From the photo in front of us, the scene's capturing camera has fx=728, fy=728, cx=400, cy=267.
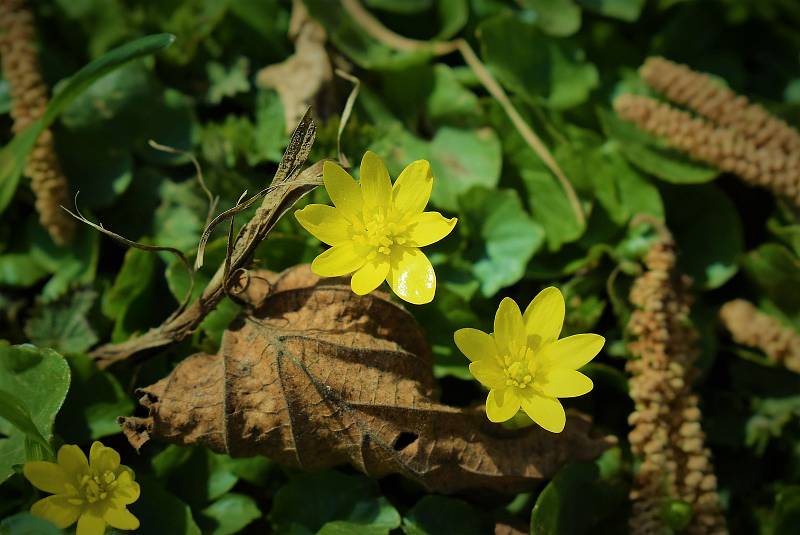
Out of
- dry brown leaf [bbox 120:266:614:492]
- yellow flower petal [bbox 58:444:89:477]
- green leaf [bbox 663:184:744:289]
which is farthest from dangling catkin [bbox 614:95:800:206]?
yellow flower petal [bbox 58:444:89:477]

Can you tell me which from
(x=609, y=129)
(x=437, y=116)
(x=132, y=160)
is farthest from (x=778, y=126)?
(x=132, y=160)

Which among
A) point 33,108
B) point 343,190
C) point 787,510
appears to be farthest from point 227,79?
point 787,510

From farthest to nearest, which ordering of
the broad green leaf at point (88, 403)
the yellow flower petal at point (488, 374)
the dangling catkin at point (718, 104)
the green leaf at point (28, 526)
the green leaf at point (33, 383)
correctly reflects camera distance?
1. the dangling catkin at point (718, 104)
2. the broad green leaf at point (88, 403)
3. the green leaf at point (33, 383)
4. the yellow flower petal at point (488, 374)
5. the green leaf at point (28, 526)

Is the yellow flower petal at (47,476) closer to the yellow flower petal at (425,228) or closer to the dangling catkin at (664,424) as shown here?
the yellow flower petal at (425,228)

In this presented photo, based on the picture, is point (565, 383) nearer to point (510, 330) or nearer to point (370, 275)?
point (510, 330)

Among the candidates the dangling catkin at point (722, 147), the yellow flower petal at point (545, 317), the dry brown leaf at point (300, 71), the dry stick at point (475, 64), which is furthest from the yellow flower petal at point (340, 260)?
the dangling catkin at point (722, 147)

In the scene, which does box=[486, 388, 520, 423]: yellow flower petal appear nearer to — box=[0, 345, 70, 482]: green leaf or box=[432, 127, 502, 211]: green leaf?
box=[432, 127, 502, 211]: green leaf
